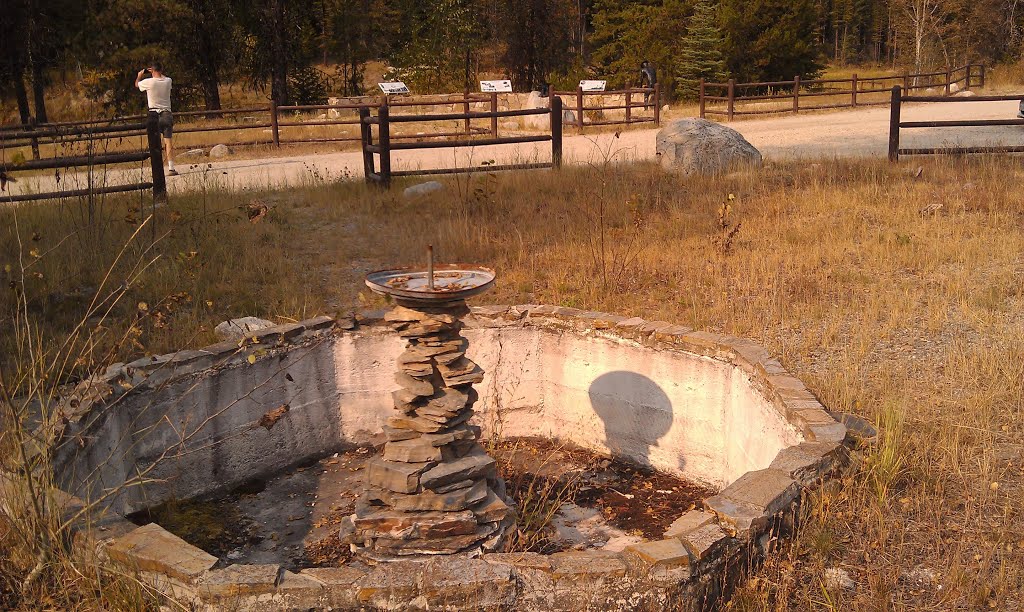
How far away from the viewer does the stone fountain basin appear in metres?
3.62

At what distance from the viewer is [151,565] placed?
372 centimetres

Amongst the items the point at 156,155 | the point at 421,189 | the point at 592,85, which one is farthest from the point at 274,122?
the point at 592,85

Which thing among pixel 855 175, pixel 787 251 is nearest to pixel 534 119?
pixel 855 175

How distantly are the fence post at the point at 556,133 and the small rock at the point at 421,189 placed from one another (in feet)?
6.23

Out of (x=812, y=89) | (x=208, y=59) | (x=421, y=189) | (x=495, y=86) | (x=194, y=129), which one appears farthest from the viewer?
(x=812, y=89)

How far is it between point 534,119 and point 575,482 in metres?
18.4

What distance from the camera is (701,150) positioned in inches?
512

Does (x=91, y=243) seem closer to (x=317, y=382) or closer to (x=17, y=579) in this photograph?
(x=317, y=382)

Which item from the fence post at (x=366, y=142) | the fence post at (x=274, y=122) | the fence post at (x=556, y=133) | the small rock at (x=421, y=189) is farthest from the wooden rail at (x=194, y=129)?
the fence post at (x=556, y=133)

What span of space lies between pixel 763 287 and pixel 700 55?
23721 millimetres

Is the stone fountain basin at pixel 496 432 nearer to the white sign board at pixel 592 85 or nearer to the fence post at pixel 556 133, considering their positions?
the fence post at pixel 556 133

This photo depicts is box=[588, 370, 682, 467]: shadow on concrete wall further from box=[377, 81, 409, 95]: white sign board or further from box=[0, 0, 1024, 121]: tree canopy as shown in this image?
box=[377, 81, 409, 95]: white sign board

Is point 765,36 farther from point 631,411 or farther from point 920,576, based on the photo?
point 920,576

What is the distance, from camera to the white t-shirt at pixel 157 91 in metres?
14.2
